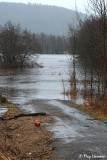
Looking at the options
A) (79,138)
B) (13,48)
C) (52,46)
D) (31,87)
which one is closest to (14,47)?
(13,48)

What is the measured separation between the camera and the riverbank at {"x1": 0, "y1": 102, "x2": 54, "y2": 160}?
512cm

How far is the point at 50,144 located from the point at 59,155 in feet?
2.68

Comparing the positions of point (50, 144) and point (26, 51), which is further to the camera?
point (26, 51)

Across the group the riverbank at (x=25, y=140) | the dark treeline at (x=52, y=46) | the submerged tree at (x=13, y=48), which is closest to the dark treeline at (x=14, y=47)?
the submerged tree at (x=13, y=48)

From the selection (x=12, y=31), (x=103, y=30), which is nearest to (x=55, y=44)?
(x=12, y=31)

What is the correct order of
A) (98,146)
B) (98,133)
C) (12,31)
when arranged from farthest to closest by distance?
(12,31) → (98,133) → (98,146)

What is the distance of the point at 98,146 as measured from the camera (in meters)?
5.61

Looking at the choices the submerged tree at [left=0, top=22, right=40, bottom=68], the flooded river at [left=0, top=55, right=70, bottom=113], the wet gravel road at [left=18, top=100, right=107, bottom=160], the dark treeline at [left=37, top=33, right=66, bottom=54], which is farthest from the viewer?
the dark treeline at [left=37, top=33, right=66, bottom=54]

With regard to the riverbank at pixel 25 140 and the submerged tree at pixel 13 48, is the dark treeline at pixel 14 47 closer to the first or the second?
the submerged tree at pixel 13 48

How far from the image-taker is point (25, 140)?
620 cm

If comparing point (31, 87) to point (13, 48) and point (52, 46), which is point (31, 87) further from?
point (52, 46)

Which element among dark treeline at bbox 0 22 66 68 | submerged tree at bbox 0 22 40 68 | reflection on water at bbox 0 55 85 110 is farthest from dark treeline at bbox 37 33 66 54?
reflection on water at bbox 0 55 85 110

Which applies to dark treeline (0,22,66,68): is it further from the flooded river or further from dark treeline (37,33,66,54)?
dark treeline (37,33,66,54)

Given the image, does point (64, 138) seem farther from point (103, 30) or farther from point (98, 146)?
point (103, 30)
